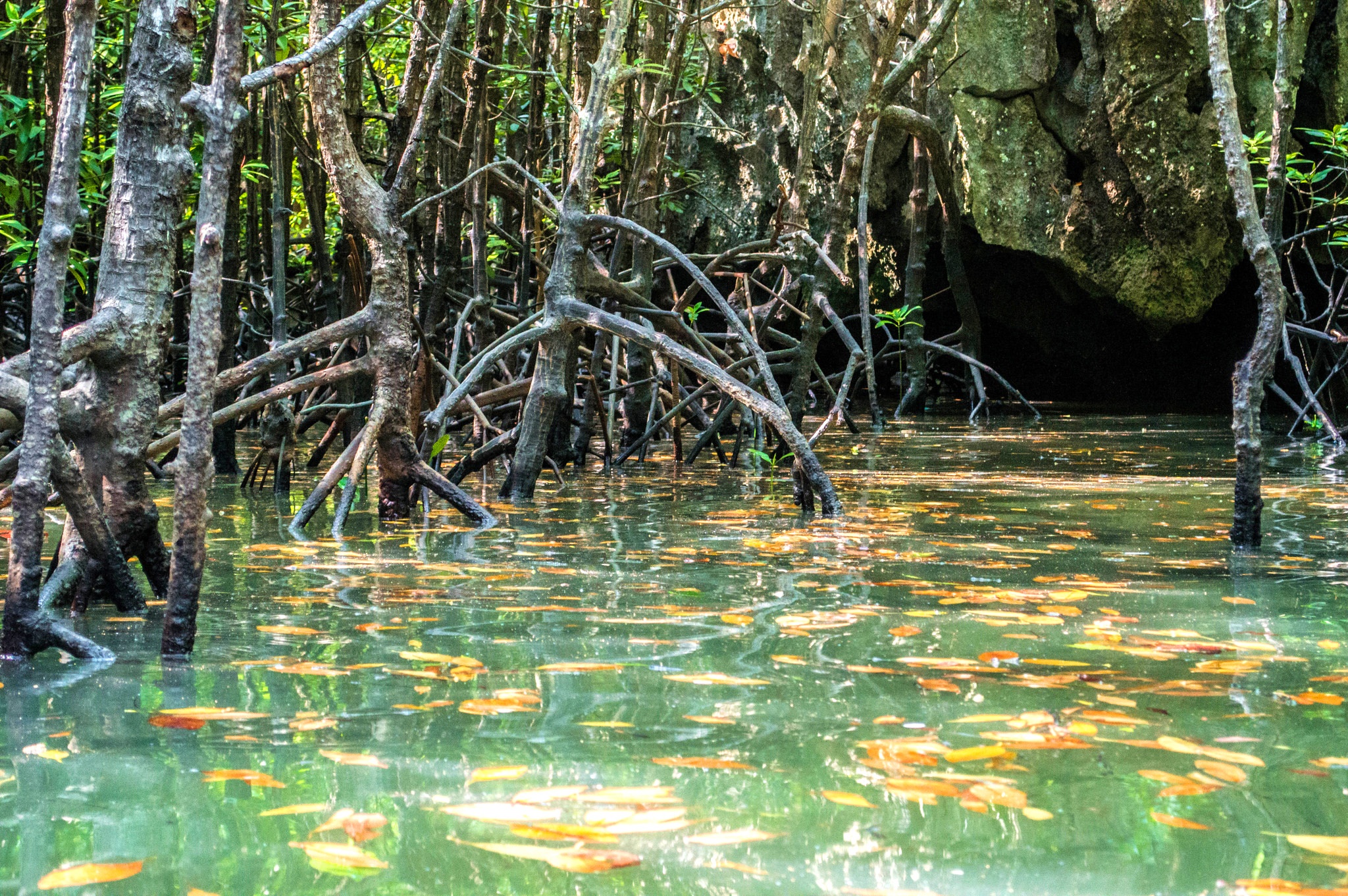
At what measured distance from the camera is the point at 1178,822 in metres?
2.01

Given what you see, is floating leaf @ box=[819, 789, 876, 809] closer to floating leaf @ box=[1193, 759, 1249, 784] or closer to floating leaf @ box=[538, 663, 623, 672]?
floating leaf @ box=[1193, 759, 1249, 784]

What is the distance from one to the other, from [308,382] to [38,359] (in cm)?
233

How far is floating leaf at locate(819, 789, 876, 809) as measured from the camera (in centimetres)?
209

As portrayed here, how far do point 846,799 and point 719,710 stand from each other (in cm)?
54

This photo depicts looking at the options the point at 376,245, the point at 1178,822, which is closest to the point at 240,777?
the point at 1178,822

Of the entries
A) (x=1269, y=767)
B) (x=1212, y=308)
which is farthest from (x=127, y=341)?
(x=1212, y=308)

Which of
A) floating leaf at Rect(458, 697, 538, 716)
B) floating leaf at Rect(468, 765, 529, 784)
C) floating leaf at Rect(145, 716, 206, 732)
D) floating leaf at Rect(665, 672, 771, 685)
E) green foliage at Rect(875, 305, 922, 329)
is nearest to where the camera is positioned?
floating leaf at Rect(468, 765, 529, 784)

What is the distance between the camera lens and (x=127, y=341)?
365 cm

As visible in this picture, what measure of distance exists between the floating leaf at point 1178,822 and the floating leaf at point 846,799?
42 cm

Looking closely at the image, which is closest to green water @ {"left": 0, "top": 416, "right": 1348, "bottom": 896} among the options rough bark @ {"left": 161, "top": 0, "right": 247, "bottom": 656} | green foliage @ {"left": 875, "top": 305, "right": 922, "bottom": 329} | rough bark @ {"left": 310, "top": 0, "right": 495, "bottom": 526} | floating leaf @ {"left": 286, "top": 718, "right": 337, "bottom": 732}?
floating leaf @ {"left": 286, "top": 718, "right": 337, "bottom": 732}

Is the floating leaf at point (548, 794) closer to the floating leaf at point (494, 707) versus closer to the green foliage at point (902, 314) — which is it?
the floating leaf at point (494, 707)

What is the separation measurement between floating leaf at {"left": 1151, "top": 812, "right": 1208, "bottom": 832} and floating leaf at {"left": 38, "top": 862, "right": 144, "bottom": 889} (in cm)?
145

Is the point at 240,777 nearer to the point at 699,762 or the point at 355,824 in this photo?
the point at 355,824

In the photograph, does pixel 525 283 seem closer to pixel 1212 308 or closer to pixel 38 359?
pixel 38 359
